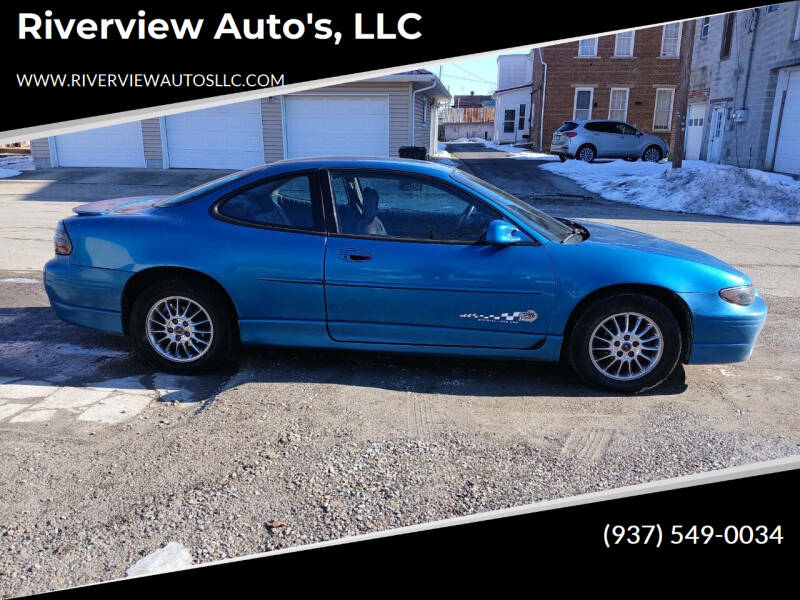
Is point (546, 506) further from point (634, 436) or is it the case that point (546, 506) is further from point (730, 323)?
point (730, 323)

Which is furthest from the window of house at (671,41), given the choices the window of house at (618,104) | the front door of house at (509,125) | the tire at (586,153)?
the front door of house at (509,125)

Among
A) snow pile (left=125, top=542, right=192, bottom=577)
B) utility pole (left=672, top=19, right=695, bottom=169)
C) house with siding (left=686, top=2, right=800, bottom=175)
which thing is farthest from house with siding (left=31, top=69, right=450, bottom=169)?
snow pile (left=125, top=542, right=192, bottom=577)

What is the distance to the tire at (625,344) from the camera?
4.09 m

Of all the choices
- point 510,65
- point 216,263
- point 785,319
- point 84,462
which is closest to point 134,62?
point 216,263

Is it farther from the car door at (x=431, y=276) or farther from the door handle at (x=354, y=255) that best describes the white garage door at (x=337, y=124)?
the door handle at (x=354, y=255)

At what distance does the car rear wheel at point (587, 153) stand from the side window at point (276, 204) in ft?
77.0

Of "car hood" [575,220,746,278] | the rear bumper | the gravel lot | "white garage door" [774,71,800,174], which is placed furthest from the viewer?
"white garage door" [774,71,800,174]

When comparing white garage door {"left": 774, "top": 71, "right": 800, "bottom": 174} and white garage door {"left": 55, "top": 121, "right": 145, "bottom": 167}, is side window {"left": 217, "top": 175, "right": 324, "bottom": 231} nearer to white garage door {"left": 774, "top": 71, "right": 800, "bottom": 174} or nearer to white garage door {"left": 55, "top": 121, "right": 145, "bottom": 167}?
white garage door {"left": 774, "top": 71, "right": 800, "bottom": 174}

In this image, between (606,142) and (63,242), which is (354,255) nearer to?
(63,242)

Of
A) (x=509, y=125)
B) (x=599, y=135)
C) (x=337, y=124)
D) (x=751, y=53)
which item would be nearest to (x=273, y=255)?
(x=337, y=124)

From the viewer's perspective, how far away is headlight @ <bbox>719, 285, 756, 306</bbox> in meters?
4.13

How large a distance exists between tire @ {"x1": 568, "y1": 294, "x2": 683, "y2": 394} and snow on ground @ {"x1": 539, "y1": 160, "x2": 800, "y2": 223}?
440 inches

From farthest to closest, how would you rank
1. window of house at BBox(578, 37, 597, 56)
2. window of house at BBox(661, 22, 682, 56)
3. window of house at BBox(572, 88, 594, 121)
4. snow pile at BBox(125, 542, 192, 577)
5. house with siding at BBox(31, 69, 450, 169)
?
window of house at BBox(572, 88, 594, 121), window of house at BBox(578, 37, 597, 56), window of house at BBox(661, 22, 682, 56), house with siding at BBox(31, 69, 450, 169), snow pile at BBox(125, 542, 192, 577)

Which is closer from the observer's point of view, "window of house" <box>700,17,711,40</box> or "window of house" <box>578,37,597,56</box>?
"window of house" <box>700,17,711,40</box>
